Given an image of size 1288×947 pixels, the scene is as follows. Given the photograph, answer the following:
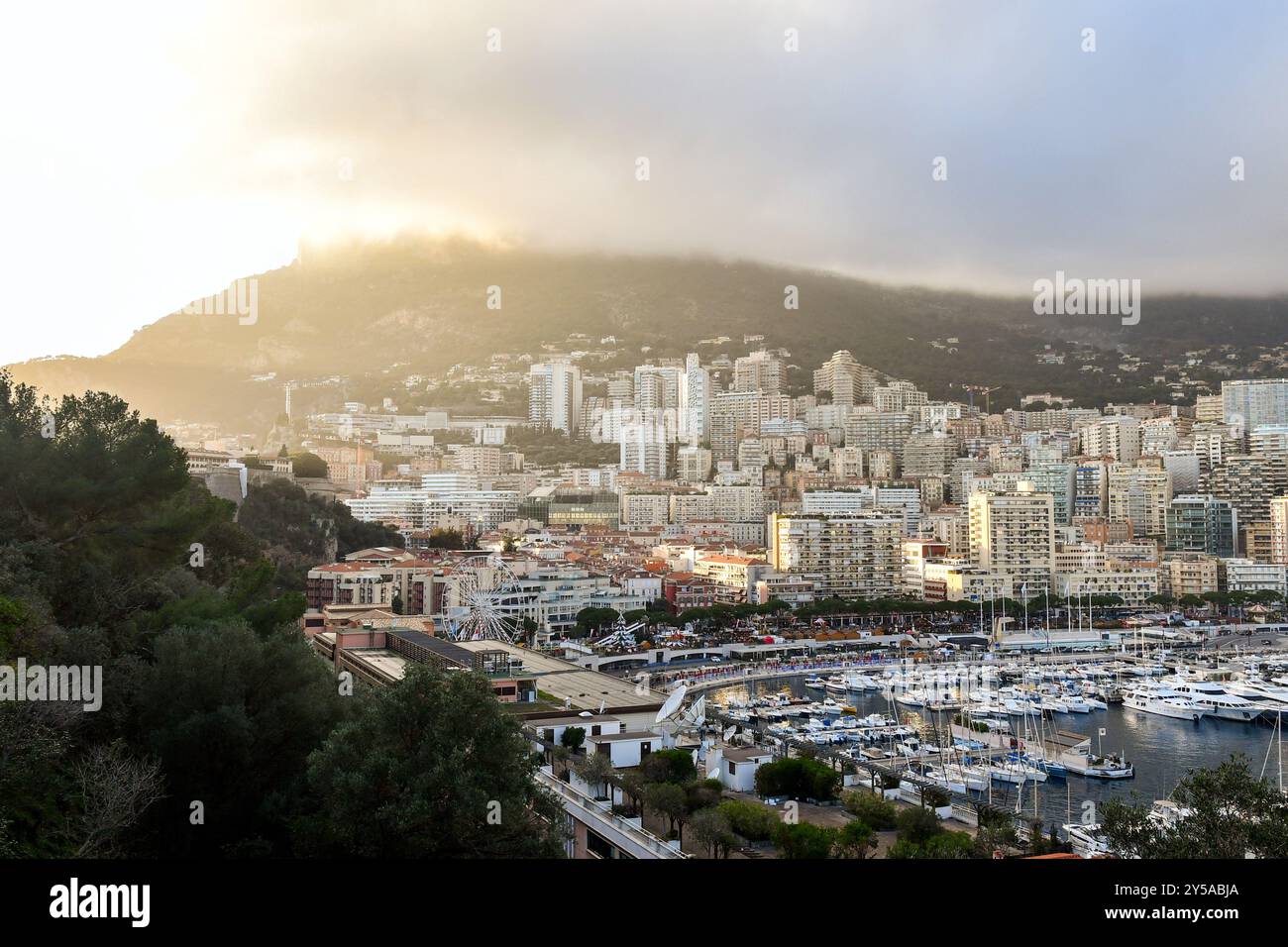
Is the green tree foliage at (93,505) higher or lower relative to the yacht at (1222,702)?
higher

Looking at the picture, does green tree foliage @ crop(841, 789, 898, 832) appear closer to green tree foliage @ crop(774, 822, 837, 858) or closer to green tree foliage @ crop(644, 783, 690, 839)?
green tree foliage @ crop(774, 822, 837, 858)

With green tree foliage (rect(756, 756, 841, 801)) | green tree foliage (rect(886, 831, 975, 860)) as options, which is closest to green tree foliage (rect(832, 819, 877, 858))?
green tree foliage (rect(886, 831, 975, 860))

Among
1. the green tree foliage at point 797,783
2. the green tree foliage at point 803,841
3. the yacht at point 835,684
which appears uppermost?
the green tree foliage at point 803,841

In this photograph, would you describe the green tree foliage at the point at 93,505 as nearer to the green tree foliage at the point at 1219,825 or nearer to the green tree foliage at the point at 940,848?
the green tree foliage at the point at 940,848

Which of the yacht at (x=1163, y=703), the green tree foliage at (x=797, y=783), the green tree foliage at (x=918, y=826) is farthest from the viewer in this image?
the yacht at (x=1163, y=703)

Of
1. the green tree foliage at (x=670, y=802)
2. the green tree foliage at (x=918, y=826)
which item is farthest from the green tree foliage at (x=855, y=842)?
the green tree foliage at (x=670, y=802)

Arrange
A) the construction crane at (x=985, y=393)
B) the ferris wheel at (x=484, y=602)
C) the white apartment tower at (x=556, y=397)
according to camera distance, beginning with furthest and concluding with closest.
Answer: the construction crane at (x=985, y=393) → the white apartment tower at (x=556, y=397) → the ferris wheel at (x=484, y=602)

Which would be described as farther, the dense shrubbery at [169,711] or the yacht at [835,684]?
the yacht at [835,684]
